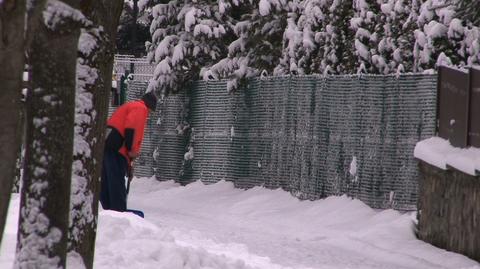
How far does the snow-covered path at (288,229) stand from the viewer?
37.1 ft

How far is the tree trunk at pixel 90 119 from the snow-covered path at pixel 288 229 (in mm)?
3344

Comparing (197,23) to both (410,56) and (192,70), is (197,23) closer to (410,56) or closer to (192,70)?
(192,70)

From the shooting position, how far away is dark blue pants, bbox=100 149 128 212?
12.9 meters

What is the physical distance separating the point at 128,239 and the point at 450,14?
8.88m

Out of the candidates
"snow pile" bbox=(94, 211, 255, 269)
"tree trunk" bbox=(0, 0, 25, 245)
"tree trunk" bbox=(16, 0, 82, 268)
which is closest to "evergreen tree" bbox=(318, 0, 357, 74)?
"snow pile" bbox=(94, 211, 255, 269)

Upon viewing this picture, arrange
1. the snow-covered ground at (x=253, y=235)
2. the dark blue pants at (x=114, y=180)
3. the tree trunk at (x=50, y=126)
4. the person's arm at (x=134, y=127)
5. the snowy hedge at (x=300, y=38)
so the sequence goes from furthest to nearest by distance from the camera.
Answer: the snowy hedge at (x=300, y=38)
the dark blue pants at (x=114, y=180)
the person's arm at (x=134, y=127)
the snow-covered ground at (x=253, y=235)
the tree trunk at (x=50, y=126)

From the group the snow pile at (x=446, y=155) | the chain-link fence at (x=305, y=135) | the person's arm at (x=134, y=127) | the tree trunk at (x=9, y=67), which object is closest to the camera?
the tree trunk at (x=9, y=67)

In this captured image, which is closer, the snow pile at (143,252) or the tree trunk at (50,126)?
the tree trunk at (50,126)

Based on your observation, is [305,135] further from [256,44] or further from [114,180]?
[256,44]

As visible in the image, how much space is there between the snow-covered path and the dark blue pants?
0.72m

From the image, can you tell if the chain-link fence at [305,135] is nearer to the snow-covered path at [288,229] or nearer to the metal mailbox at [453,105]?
the snow-covered path at [288,229]

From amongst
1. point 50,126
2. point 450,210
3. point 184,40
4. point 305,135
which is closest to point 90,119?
point 50,126

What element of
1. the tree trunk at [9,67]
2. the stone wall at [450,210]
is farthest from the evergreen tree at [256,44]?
the tree trunk at [9,67]

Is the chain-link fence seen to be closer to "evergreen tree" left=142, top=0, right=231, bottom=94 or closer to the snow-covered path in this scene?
the snow-covered path
